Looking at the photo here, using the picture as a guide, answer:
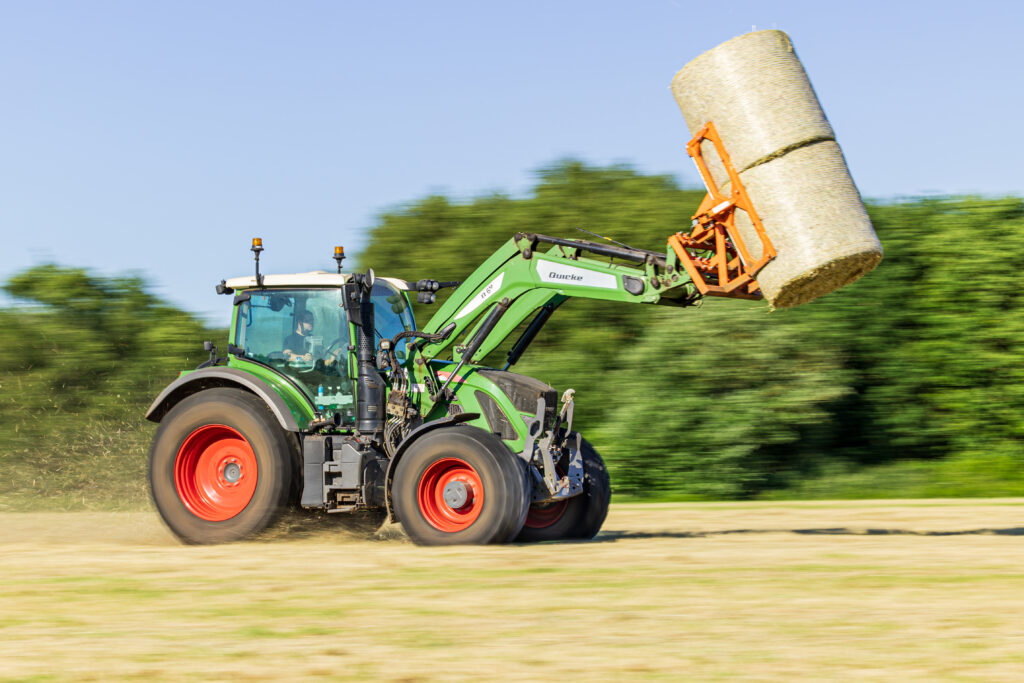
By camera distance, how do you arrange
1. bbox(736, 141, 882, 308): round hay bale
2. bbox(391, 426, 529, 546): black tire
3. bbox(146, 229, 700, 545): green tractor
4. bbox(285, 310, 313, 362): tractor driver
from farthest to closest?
bbox(285, 310, 313, 362): tractor driver
bbox(146, 229, 700, 545): green tractor
bbox(391, 426, 529, 546): black tire
bbox(736, 141, 882, 308): round hay bale

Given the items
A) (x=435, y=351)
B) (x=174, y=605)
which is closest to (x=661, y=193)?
(x=435, y=351)

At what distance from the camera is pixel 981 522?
11.6 m

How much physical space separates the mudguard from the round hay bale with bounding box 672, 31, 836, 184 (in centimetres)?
385

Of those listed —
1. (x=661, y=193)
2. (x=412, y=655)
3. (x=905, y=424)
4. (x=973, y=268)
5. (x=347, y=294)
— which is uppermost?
(x=661, y=193)

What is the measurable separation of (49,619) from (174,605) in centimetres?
67

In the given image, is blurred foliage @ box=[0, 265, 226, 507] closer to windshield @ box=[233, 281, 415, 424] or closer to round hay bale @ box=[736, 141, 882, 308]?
windshield @ box=[233, 281, 415, 424]

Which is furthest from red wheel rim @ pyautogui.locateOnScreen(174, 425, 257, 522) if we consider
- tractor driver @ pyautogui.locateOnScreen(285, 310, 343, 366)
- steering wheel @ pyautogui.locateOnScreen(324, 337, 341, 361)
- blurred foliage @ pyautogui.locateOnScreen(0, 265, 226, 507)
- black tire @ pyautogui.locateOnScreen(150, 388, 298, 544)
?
blurred foliage @ pyautogui.locateOnScreen(0, 265, 226, 507)

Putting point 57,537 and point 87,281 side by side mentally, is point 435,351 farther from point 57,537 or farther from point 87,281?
point 87,281

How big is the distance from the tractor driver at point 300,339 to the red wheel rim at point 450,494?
64.9 inches

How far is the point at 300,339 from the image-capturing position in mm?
10273

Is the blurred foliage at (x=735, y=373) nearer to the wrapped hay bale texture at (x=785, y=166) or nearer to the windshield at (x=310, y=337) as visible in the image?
the windshield at (x=310, y=337)

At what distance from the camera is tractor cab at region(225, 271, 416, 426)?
1010cm

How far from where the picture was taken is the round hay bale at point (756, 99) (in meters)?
8.91

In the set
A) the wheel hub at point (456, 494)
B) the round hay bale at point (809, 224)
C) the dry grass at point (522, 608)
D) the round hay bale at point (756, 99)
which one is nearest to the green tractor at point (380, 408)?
the wheel hub at point (456, 494)
